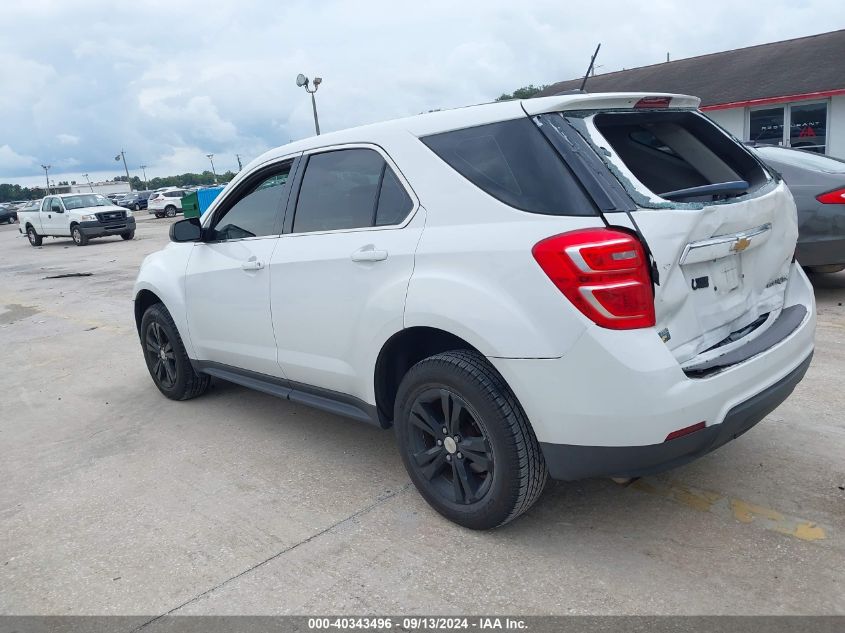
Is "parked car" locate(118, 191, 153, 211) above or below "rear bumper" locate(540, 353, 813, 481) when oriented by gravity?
below

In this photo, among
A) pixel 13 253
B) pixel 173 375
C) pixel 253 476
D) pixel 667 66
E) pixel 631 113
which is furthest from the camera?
pixel 667 66

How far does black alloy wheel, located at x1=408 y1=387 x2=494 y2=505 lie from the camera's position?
2.96m

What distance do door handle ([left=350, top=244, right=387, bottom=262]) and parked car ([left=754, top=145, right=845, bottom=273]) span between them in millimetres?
4845

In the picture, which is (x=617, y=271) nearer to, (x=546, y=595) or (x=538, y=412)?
(x=538, y=412)

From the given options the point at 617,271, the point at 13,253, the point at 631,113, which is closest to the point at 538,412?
the point at 617,271

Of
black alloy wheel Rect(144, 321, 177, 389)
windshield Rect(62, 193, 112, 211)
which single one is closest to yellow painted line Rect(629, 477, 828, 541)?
black alloy wheel Rect(144, 321, 177, 389)

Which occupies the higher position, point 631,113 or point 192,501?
point 631,113

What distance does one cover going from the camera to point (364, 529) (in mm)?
3232

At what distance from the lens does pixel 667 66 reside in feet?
88.7

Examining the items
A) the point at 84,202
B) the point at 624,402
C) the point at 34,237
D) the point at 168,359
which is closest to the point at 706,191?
the point at 624,402

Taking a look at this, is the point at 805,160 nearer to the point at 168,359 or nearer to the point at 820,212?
the point at 820,212

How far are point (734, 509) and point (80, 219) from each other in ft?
79.9

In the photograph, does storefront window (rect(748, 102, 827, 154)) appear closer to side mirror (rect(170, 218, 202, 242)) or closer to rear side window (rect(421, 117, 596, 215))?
side mirror (rect(170, 218, 202, 242))

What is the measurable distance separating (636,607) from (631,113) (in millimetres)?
2027
